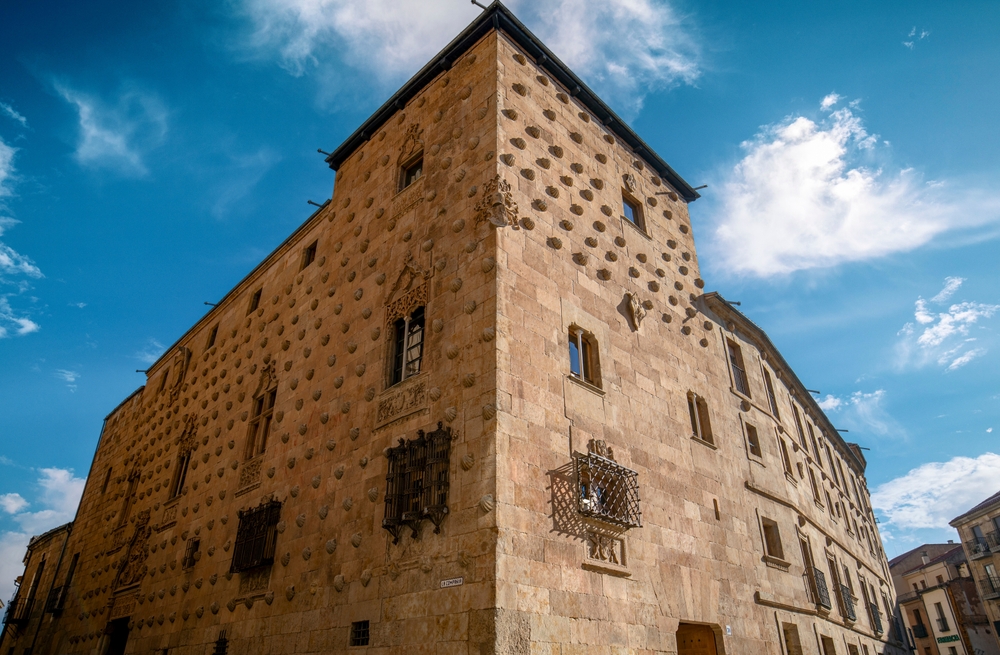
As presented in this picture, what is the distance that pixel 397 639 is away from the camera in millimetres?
8328

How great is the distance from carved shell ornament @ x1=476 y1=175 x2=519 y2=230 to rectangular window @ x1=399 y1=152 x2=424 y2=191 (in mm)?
3058

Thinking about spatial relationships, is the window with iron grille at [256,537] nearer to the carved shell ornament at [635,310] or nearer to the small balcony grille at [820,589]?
the carved shell ornament at [635,310]

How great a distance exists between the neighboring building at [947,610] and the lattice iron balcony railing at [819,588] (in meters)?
24.8

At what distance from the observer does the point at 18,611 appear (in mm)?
26891

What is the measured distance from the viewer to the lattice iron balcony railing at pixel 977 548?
33969 mm

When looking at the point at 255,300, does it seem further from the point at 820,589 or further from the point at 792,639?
the point at 820,589

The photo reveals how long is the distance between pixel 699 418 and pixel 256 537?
364 inches

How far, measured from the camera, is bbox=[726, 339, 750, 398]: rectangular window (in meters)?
15.8

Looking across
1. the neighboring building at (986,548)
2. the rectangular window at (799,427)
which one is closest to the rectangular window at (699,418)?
the rectangular window at (799,427)

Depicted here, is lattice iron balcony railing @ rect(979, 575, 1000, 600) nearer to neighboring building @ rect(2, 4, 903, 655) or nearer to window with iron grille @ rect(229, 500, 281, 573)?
neighboring building @ rect(2, 4, 903, 655)

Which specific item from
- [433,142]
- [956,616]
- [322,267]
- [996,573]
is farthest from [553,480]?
[956,616]

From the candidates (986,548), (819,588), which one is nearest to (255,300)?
(819,588)

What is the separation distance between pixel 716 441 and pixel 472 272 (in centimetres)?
671

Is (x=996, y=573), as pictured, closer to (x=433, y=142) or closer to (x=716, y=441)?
(x=716, y=441)
